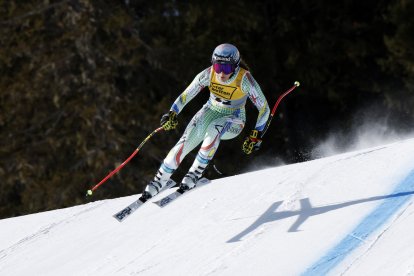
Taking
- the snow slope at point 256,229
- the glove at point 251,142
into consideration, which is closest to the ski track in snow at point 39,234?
the snow slope at point 256,229

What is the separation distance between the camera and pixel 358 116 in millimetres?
16938

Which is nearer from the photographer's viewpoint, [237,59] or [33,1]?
[237,59]

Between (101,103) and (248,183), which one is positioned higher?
(101,103)

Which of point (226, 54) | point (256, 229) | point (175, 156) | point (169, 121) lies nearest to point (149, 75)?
point (169, 121)

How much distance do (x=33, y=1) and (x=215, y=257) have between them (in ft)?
36.9

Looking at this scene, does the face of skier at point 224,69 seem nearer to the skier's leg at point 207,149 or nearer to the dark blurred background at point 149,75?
the skier's leg at point 207,149

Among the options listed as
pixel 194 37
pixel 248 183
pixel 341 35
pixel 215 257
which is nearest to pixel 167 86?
pixel 194 37

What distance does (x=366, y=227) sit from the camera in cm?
595

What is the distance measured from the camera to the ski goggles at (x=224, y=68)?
7098 millimetres

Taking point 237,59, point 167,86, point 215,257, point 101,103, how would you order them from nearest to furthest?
point 215,257, point 237,59, point 101,103, point 167,86

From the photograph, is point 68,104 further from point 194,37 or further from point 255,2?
point 255,2

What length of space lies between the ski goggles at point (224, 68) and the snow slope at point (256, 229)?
4.57 feet

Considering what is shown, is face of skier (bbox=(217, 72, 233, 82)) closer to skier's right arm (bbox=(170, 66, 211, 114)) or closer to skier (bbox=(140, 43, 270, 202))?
skier (bbox=(140, 43, 270, 202))

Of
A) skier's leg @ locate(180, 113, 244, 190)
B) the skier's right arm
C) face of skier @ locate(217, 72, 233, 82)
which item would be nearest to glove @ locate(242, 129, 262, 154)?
skier's leg @ locate(180, 113, 244, 190)
